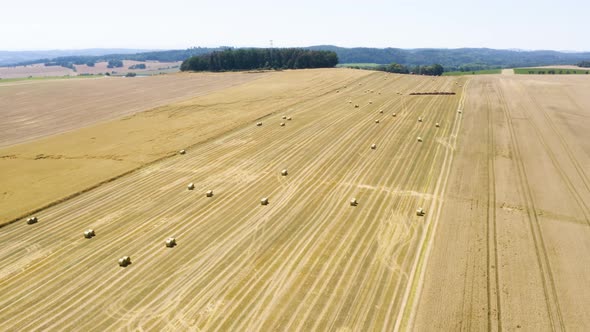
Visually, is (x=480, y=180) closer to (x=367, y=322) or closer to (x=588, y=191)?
(x=588, y=191)

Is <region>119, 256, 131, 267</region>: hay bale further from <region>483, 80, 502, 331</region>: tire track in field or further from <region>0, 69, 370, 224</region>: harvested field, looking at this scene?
<region>483, 80, 502, 331</region>: tire track in field

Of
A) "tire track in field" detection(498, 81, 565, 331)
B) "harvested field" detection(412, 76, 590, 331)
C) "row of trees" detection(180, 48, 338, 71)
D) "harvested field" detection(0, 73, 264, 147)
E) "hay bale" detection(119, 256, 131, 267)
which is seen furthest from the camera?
"row of trees" detection(180, 48, 338, 71)

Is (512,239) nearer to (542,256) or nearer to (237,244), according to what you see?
(542,256)

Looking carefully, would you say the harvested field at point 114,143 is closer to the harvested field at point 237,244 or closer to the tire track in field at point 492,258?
the harvested field at point 237,244

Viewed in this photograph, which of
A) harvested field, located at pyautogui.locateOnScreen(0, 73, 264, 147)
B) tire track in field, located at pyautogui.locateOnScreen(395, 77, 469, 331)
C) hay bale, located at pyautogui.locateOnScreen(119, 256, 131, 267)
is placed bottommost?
hay bale, located at pyautogui.locateOnScreen(119, 256, 131, 267)

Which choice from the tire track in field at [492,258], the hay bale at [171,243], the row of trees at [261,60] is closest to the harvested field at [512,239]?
the tire track in field at [492,258]

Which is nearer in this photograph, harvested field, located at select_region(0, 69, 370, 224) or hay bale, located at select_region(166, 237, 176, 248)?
hay bale, located at select_region(166, 237, 176, 248)

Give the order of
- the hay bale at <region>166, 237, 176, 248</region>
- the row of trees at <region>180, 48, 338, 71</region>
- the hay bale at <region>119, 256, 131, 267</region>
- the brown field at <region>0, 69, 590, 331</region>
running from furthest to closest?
1. the row of trees at <region>180, 48, 338, 71</region>
2. the hay bale at <region>166, 237, 176, 248</region>
3. the hay bale at <region>119, 256, 131, 267</region>
4. the brown field at <region>0, 69, 590, 331</region>

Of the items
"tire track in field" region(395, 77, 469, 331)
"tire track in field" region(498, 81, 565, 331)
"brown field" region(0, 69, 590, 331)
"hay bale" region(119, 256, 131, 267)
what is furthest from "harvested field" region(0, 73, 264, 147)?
"tire track in field" region(498, 81, 565, 331)

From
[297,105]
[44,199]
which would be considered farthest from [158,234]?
[297,105]
